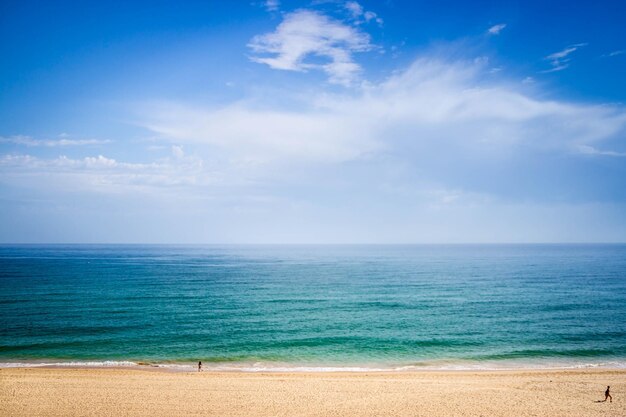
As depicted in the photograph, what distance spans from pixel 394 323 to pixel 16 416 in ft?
109

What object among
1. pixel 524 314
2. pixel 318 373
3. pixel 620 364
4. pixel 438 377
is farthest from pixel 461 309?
pixel 318 373

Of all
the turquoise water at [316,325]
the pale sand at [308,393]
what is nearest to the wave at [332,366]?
the turquoise water at [316,325]

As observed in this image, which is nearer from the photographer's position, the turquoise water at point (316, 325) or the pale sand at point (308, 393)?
the pale sand at point (308, 393)

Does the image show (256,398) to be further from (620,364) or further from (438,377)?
(620,364)

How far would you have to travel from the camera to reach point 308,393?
74.7 ft

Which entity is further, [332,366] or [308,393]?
[332,366]

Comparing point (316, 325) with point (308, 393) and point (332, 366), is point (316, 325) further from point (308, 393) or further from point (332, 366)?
point (308, 393)

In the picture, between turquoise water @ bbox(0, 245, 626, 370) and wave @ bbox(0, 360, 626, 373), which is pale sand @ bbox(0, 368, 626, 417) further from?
turquoise water @ bbox(0, 245, 626, 370)

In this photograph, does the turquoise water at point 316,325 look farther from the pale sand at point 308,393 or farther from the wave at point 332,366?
the pale sand at point 308,393

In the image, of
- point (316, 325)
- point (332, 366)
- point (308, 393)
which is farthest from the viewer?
point (316, 325)

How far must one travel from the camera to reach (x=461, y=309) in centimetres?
4881

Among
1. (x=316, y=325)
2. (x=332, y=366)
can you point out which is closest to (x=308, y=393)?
(x=332, y=366)

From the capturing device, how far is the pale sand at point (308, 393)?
2022 centimetres

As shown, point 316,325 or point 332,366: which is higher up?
point 316,325
